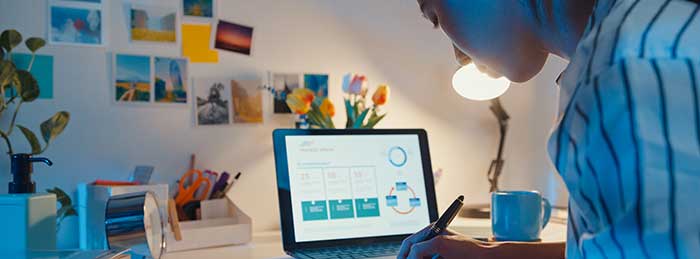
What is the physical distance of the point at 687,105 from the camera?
0.35m

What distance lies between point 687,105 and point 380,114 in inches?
41.7

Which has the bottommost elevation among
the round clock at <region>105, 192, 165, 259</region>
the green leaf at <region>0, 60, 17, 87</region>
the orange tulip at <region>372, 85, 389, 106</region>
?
the round clock at <region>105, 192, 165, 259</region>

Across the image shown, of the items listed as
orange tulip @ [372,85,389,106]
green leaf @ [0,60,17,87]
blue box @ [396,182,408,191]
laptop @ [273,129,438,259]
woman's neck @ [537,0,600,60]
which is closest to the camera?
woman's neck @ [537,0,600,60]

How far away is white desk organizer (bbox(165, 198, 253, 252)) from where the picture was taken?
1.03m

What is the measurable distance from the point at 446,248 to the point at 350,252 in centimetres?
33

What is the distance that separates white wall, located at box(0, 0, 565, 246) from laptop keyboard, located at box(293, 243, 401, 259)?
10.6 inches

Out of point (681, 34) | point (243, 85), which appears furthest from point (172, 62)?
point (681, 34)

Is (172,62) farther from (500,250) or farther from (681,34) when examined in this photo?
(681,34)

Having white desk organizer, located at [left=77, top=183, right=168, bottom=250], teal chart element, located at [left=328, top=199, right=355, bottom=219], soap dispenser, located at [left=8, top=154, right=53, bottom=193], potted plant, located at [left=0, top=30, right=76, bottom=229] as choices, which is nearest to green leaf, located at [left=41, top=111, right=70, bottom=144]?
potted plant, located at [left=0, top=30, right=76, bottom=229]

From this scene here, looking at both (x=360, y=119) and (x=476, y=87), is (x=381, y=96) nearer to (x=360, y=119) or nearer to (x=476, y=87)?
(x=360, y=119)

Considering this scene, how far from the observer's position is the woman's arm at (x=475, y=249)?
741mm

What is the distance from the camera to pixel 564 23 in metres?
0.53

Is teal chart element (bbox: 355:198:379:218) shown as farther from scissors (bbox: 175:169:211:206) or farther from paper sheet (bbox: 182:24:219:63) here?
paper sheet (bbox: 182:24:219:63)

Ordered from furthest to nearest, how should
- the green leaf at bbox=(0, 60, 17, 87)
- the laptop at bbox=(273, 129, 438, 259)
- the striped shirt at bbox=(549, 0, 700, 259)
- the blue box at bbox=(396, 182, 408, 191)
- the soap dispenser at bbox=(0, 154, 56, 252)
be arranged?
the blue box at bbox=(396, 182, 408, 191)
the laptop at bbox=(273, 129, 438, 259)
the green leaf at bbox=(0, 60, 17, 87)
the soap dispenser at bbox=(0, 154, 56, 252)
the striped shirt at bbox=(549, 0, 700, 259)
